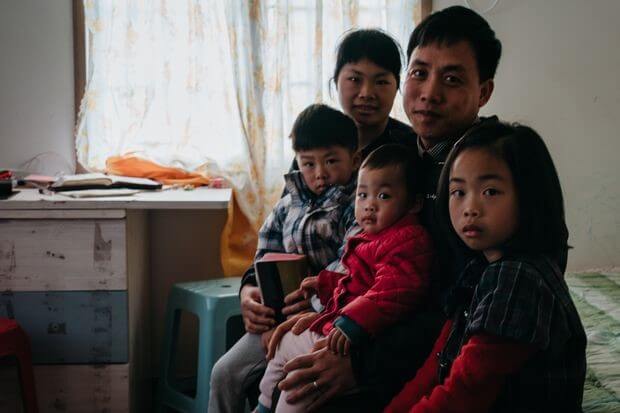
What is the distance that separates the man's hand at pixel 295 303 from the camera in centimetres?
159

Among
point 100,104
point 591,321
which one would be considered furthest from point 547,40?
point 100,104

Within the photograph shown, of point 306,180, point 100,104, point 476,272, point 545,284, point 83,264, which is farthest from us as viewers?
point 100,104

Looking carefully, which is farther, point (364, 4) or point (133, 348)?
point (364, 4)

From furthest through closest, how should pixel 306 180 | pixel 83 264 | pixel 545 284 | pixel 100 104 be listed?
pixel 100 104 → pixel 83 264 → pixel 306 180 → pixel 545 284

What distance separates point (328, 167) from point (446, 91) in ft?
1.48

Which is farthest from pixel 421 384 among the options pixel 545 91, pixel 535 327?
pixel 545 91

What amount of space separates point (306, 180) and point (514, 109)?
1.45m

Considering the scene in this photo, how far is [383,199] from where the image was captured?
1.39 m

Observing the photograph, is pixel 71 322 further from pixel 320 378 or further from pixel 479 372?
pixel 479 372

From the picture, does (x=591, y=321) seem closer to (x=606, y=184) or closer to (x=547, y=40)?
(x=606, y=184)

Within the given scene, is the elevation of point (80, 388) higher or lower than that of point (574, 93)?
lower

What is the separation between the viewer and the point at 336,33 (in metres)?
2.74

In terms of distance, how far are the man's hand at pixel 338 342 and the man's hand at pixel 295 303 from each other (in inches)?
10.9

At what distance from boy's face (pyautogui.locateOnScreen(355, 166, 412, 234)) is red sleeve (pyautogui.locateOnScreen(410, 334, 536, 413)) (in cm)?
40
